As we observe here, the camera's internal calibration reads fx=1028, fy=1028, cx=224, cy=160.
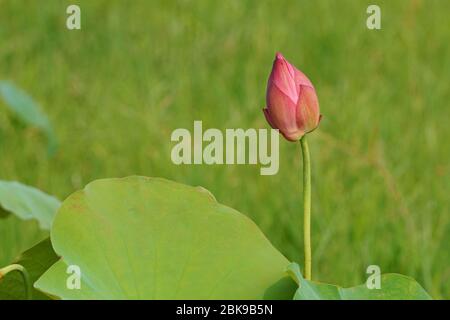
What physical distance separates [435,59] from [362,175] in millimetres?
965

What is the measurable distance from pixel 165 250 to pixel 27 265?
0.18 meters

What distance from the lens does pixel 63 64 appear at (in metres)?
3.34

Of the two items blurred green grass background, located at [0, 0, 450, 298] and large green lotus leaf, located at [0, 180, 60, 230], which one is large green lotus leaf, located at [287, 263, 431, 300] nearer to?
large green lotus leaf, located at [0, 180, 60, 230]

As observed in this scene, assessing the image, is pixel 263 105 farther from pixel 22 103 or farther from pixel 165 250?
pixel 165 250

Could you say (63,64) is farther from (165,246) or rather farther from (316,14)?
(165,246)

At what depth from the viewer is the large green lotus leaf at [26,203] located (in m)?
1.15

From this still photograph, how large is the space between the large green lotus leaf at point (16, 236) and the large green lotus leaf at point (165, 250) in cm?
123

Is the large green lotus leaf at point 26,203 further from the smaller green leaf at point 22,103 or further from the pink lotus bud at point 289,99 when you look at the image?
the smaller green leaf at point 22,103

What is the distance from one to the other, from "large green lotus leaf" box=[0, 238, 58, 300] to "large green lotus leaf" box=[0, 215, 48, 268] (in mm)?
1113

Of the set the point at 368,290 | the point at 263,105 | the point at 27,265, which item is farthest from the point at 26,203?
the point at 263,105

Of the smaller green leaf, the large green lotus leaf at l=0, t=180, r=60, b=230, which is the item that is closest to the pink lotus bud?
the large green lotus leaf at l=0, t=180, r=60, b=230

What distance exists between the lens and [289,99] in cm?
86

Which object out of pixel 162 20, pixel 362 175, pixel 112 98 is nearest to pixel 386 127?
pixel 362 175
